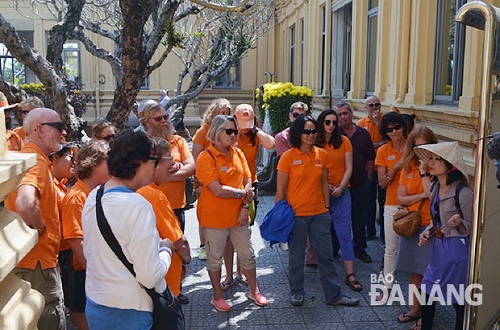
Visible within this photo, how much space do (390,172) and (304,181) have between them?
0.92 metres

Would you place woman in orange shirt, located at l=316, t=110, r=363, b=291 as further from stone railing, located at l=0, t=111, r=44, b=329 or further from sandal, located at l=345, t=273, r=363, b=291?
stone railing, located at l=0, t=111, r=44, b=329

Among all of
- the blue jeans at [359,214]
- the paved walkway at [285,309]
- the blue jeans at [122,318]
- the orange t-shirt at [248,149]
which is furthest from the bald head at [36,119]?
the blue jeans at [359,214]

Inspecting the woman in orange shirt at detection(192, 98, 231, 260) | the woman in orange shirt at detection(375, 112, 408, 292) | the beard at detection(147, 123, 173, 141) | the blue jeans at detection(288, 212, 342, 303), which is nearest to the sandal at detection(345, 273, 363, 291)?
the woman in orange shirt at detection(375, 112, 408, 292)

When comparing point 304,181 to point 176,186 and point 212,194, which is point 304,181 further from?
point 176,186

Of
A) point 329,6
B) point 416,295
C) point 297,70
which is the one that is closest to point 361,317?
point 416,295

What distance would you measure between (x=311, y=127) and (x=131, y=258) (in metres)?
2.90

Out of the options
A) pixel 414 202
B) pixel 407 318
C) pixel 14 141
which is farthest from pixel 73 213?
pixel 407 318

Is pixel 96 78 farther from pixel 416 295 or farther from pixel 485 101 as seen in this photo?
pixel 485 101

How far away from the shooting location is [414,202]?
504 centimetres

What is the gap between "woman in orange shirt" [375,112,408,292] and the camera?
5438 mm

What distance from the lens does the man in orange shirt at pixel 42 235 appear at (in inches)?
138

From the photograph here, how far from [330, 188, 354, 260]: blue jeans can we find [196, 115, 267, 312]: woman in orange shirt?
1104 mm

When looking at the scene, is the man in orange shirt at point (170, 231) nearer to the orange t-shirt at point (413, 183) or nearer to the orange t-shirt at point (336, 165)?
the orange t-shirt at point (413, 183)

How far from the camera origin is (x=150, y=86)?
22672mm
